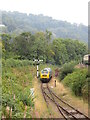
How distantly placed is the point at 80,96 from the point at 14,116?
6.85 meters

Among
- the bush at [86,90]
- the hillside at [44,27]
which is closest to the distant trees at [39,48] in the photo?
the bush at [86,90]

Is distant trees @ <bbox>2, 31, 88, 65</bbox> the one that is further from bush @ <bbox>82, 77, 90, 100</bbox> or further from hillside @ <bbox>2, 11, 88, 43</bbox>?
hillside @ <bbox>2, 11, 88, 43</bbox>

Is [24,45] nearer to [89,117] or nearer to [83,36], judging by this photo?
[89,117]

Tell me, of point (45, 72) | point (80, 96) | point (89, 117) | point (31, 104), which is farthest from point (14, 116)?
point (45, 72)

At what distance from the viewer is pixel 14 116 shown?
6301 millimetres

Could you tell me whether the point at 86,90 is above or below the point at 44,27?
below

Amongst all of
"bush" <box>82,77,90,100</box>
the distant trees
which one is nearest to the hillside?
the distant trees

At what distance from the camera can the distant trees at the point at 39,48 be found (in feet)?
117

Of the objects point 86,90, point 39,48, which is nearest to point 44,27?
point 39,48

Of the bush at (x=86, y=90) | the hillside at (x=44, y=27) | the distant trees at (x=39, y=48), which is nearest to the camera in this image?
the bush at (x=86, y=90)

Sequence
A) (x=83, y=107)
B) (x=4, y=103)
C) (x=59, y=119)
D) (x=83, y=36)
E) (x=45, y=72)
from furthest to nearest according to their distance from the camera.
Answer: (x=83, y=36) → (x=45, y=72) → (x=83, y=107) → (x=59, y=119) → (x=4, y=103)

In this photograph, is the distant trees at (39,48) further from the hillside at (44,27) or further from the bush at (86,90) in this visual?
the hillside at (44,27)

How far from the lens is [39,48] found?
120ft

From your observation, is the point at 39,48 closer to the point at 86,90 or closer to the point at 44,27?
the point at 86,90
